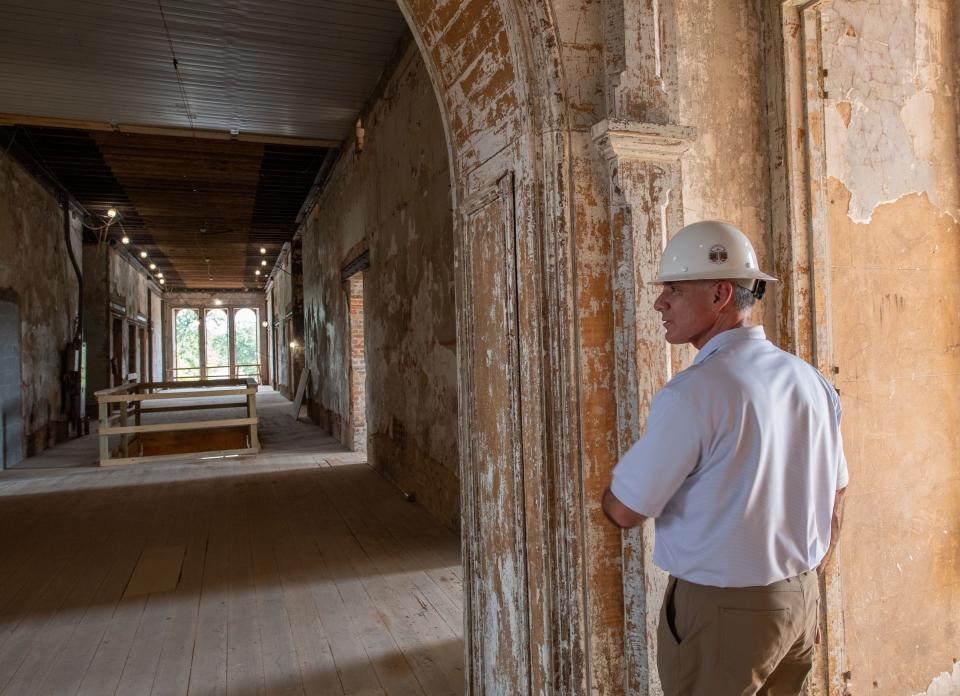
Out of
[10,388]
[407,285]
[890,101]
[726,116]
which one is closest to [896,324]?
[890,101]

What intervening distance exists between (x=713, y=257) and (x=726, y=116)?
36.7 inches

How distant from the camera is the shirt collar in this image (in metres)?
1.38

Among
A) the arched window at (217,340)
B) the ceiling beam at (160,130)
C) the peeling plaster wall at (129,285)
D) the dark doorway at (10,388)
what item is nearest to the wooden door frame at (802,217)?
the ceiling beam at (160,130)

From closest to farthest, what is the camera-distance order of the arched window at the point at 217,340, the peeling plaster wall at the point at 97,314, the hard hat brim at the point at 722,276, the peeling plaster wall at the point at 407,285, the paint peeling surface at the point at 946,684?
the hard hat brim at the point at 722,276
the paint peeling surface at the point at 946,684
the peeling plaster wall at the point at 407,285
the peeling plaster wall at the point at 97,314
the arched window at the point at 217,340

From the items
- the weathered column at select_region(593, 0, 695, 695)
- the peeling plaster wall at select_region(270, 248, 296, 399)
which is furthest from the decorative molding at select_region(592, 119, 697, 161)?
the peeling plaster wall at select_region(270, 248, 296, 399)

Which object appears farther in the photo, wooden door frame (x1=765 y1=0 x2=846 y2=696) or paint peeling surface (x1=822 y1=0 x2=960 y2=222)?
paint peeling surface (x1=822 y1=0 x2=960 y2=222)

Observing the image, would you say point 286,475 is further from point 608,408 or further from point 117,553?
point 608,408

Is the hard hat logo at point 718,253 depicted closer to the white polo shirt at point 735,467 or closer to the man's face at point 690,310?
the man's face at point 690,310

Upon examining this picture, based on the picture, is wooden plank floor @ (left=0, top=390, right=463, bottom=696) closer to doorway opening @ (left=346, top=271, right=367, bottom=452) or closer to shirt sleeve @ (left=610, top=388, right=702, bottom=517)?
shirt sleeve @ (left=610, top=388, right=702, bottom=517)

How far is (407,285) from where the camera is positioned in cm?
578

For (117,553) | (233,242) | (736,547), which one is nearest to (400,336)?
(117,553)

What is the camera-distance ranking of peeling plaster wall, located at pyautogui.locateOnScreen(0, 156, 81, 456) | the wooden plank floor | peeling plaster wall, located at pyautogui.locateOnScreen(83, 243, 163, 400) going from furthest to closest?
peeling plaster wall, located at pyautogui.locateOnScreen(83, 243, 163, 400), peeling plaster wall, located at pyautogui.locateOnScreen(0, 156, 81, 456), the wooden plank floor

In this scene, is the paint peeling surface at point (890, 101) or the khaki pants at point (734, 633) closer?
the khaki pants at point (734, 633)

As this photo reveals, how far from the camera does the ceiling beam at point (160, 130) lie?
7457 mm
